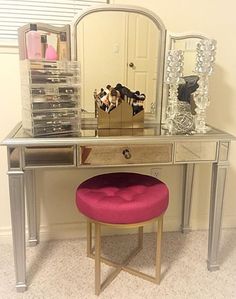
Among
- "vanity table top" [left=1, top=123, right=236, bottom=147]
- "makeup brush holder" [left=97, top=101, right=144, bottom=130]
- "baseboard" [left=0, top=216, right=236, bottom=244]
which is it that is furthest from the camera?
"baseboard" [left=0, top=216, right=236, bottom=244]

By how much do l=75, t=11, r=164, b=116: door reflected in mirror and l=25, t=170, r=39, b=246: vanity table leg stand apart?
0.54 m

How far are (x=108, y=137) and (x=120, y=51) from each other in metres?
0.60

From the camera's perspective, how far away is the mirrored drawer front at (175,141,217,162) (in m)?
1.42

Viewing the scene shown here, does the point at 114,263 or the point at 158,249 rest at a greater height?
the point at 158,249

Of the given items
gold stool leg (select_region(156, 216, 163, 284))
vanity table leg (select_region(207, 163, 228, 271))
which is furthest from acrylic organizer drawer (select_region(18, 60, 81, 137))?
vanity table leg (select_region(207, 163, 228, 271))

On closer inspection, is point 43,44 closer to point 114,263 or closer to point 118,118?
point 118,118

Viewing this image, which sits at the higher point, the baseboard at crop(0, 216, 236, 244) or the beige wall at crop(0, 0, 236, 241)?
the beige wall at crop(0, 0, 236, 241)

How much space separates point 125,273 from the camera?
5.22 ft

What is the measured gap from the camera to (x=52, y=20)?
5.36 feet

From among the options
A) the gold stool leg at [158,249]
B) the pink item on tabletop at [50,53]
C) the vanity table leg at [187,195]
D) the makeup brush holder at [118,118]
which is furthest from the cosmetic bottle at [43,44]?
the vanity table leg at [187,195]

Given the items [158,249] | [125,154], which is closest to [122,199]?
[125,154]

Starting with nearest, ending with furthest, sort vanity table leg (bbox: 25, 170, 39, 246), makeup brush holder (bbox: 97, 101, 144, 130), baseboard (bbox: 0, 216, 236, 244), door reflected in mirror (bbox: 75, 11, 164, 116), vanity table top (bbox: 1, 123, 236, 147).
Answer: vanity table top (bbox: 1, 123, 236, 147) → makeup brush holder (bbox: 97, 101, 144, 130) → door reflected in mirror (bbox: 75, 11, 164, 116) → vanity table leg (bbox: 25, 170, 39, 246) → baseboard (bbox: 0, 216, 236, 244)

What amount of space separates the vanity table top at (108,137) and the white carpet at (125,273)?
735 mm

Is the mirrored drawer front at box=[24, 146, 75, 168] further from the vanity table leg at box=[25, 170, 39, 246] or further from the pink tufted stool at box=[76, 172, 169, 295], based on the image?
the vanity table leg at box=[25, 170, 39, 246]
